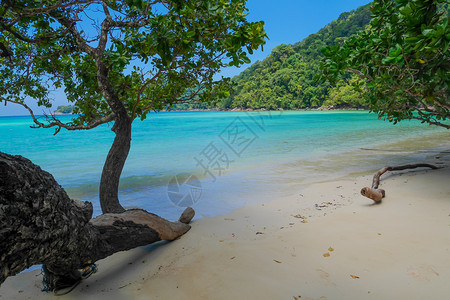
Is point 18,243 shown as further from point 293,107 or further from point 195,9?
point 293,107

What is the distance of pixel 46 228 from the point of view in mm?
1715

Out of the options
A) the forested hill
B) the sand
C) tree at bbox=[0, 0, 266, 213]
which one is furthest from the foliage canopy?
the forested hill

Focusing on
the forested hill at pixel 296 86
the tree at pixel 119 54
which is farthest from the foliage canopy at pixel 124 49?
the forested hill at pixel 296 86

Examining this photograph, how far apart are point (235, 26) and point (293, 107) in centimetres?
9971

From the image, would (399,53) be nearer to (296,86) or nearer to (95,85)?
(95,85)

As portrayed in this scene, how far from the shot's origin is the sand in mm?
2189

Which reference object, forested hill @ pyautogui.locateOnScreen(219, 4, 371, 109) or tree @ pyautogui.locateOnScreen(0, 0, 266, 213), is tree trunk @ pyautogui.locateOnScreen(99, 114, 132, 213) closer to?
tree @ pyautogui.locateOnScreen(0, 0, 266, 213)

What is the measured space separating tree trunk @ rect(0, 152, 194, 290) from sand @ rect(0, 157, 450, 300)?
0.40 metres

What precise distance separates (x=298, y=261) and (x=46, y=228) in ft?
7.09

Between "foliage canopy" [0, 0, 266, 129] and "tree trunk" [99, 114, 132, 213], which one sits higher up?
"foliage canopy" [0, 0, 266, 129]

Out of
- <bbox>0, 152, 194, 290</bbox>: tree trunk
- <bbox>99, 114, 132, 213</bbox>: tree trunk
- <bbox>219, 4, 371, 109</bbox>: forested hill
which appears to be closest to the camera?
<bbox>0, 152, 194, 290</bbox>: tree trunk

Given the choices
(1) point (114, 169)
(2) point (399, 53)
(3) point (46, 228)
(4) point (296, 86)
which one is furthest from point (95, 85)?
(4) point (296, 86)

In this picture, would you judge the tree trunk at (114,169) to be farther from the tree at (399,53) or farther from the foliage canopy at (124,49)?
the tree at (399,53)

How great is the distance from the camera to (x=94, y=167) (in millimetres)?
11570
